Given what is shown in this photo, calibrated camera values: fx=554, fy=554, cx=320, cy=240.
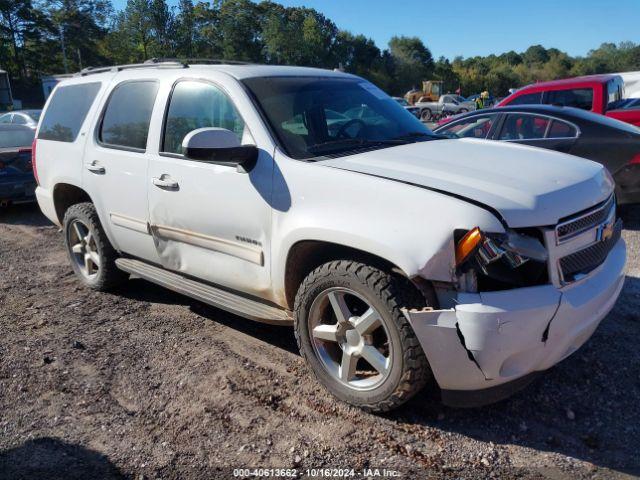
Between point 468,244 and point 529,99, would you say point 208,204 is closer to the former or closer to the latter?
point 468,244

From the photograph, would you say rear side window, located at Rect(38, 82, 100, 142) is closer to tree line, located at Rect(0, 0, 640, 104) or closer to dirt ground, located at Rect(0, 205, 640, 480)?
dirt ground, located at Rect(0, 205, 640, 480)

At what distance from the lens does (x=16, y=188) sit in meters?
8.40

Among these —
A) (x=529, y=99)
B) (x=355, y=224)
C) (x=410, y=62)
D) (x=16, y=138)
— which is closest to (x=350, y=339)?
(x=355, y=224)

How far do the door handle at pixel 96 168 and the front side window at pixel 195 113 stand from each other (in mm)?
806

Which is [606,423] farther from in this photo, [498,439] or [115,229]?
[115,229]

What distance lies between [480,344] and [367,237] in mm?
719

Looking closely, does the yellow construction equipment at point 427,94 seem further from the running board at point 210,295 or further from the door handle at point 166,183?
the door handle at point 166,183

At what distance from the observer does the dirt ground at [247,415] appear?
267cm

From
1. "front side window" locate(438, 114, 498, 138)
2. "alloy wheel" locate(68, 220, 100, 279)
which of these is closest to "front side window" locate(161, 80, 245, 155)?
"alloy wheel" locate(68, 220, 100, 279)

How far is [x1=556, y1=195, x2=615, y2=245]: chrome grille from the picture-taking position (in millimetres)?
2640

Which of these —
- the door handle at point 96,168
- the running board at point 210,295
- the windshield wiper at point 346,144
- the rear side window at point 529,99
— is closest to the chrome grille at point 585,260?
the windshield wiper at point 346,144

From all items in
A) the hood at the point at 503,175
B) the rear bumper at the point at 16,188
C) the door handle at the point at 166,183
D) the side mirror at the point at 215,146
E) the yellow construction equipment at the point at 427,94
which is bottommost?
the yellow construction equipment at the point at 427,94

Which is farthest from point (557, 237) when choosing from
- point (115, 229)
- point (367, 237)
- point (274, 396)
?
point (115, 229)

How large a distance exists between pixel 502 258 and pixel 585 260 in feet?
1.96
